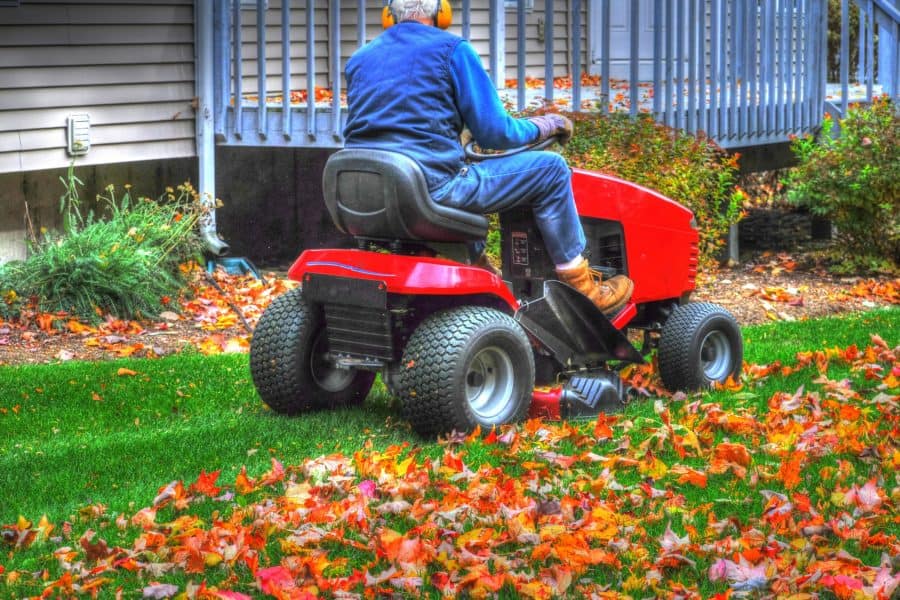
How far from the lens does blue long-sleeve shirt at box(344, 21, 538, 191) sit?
5.14 meters

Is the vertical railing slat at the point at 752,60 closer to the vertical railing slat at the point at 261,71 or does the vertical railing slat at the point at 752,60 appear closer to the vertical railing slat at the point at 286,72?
the vertical railing slat at the point at 286,72

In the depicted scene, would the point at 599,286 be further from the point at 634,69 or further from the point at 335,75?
the point at 335,75

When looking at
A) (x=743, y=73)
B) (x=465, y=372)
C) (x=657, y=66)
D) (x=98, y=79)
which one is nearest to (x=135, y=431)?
(x=465, y=372)

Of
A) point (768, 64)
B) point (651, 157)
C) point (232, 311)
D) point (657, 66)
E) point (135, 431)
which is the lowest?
point (135, 431)

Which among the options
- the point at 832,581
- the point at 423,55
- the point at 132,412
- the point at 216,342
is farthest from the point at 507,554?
the point at 216,342

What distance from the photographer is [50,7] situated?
963 centimetres

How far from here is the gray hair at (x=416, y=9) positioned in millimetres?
5262

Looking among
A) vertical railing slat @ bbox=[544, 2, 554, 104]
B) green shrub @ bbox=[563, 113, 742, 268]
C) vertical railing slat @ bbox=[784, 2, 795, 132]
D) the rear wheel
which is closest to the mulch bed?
green shrub @ bbox=[563, 113, 742, 268]

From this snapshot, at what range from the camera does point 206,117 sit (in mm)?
10727

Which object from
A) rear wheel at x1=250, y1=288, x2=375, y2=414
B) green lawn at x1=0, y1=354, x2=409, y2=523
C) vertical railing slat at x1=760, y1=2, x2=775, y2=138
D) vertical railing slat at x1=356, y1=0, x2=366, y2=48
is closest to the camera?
green lawn at x1=0, y1=354, x2=409, y2=523

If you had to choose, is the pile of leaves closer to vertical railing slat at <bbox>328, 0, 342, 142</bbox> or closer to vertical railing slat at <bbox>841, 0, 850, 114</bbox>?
vertical railing slat at <bbox>328, 0, 342, 142</bbox>

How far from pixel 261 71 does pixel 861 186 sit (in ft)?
16.3

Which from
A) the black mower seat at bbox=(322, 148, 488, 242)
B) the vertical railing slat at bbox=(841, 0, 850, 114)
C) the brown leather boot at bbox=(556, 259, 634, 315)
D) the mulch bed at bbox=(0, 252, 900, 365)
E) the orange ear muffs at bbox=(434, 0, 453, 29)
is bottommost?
the mulch bed at bbox=(0, 252, 900, 365)

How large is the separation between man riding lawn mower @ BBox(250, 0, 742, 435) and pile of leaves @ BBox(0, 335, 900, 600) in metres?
0.31
